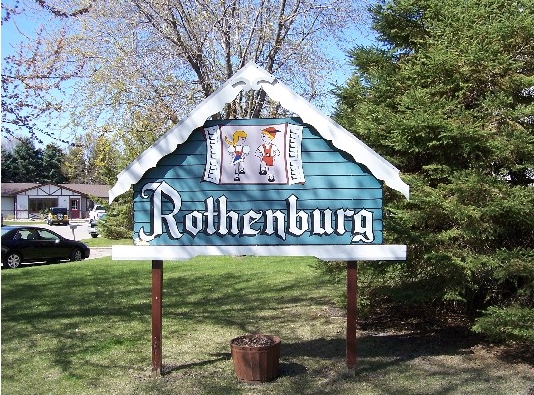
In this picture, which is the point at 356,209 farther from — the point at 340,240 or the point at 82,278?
the point at 82,278

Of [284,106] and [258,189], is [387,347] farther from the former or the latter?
[284,106]

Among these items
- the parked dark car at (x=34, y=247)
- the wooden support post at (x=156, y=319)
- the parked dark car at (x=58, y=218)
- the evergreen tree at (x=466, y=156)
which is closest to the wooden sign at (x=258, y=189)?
the wooden support post at (x=156, y=319)

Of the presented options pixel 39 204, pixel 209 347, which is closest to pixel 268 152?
pixel 209 347

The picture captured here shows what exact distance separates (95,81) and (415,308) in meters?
12.1

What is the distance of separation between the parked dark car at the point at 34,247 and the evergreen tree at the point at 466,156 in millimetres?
15650

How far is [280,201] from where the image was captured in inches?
269

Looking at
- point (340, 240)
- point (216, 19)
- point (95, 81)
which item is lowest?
point (340, 240)

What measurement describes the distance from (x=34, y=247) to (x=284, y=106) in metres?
16.9

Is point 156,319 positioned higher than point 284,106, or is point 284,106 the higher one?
point 284,106

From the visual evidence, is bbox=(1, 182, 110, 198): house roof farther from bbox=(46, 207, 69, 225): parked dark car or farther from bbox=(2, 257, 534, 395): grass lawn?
bbox=(2, 257, 534, 395): grass lawn

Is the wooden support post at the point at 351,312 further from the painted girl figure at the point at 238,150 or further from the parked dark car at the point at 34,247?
the parked dark car at the point at 34,247

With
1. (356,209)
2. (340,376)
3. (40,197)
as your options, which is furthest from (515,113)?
(40,197)

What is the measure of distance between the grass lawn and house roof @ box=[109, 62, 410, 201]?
2.25m

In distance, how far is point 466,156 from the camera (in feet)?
25.8
